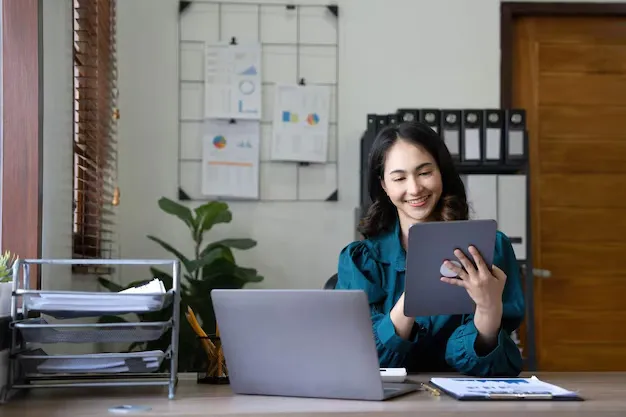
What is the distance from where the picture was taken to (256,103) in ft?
13.1

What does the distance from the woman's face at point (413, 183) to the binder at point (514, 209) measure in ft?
5.61

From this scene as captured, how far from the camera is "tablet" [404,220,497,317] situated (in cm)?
144

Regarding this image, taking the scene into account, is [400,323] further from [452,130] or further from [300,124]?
[300,124]

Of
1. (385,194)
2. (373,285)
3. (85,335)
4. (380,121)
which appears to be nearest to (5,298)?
(85,335)

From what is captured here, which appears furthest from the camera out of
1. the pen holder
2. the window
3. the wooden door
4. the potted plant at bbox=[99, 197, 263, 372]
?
the wooden door

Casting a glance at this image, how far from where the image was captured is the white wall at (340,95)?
3965mm

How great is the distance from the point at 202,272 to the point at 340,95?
110 cm

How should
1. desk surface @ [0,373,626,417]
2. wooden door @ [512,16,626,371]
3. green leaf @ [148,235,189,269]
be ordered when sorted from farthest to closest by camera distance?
wooden door @ [512,16,626,371]
green leaf @ [148,235,189,269]
desk surface @ [0,373,626,417]

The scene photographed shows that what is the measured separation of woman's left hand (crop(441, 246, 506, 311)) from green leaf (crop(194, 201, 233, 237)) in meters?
2.18

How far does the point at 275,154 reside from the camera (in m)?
4.01

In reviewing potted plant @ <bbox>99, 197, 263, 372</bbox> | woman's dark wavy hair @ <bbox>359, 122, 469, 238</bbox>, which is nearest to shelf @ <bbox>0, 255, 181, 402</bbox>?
woman's dark wavy hair @ <bbox>359, 122, 469, 238</bbox>

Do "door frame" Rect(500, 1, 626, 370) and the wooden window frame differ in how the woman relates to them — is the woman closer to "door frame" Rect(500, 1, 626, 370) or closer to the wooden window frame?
the wooden window frame

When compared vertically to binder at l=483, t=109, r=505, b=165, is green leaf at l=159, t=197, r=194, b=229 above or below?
below

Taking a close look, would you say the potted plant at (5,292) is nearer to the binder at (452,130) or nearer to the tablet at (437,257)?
the tablet at (437,257)
